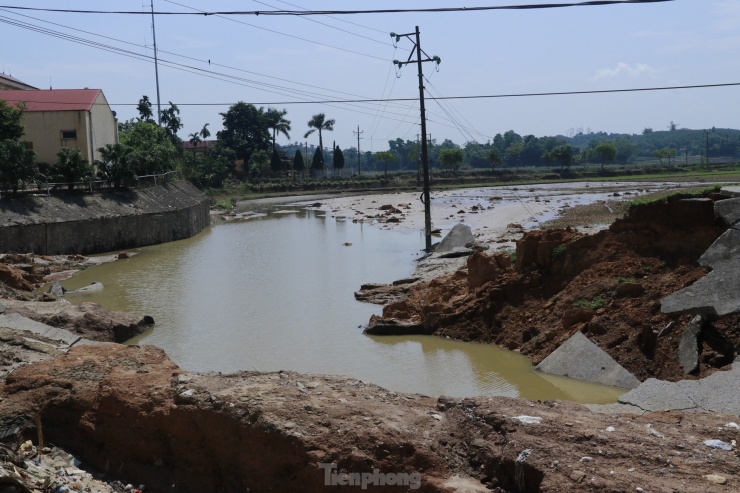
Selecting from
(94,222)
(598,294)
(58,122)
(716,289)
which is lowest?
(598,294)

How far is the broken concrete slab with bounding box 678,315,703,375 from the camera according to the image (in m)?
10.7

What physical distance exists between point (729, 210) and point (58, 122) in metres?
39.7

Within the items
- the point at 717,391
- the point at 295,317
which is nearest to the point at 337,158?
the point at 295,317

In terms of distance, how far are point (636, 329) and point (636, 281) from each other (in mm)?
1484

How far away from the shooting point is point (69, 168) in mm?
35844

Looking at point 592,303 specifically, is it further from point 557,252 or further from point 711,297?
point 711,297

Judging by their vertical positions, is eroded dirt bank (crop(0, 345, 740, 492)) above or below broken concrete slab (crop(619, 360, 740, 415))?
above

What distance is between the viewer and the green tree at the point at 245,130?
99250mm

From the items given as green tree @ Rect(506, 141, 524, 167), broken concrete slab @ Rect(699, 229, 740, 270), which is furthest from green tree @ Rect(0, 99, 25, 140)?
green tree @ Rect(506, 141, 524, 167)

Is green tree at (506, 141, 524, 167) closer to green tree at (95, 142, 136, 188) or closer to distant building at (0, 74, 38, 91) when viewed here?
distant building at (0, 74, 38, 91)

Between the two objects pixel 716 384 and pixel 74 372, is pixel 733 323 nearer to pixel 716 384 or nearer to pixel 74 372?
pixel 716 384

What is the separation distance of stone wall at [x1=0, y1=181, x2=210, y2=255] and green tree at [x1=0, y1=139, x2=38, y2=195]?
96 centimetres

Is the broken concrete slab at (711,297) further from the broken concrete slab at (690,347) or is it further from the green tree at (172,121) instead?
the green tree at (172,121)

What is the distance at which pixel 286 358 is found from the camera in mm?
14406
